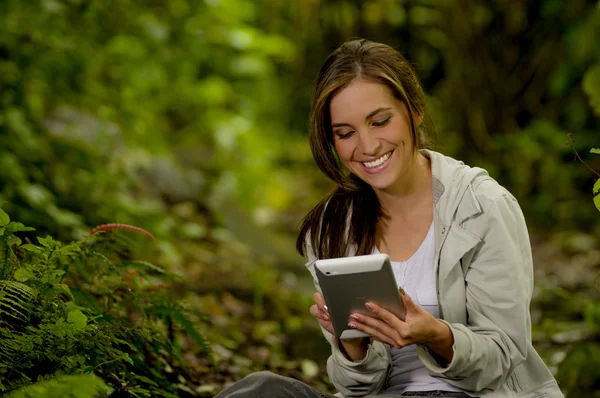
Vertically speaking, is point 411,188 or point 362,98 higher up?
point 362,98

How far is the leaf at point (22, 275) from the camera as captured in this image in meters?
2.57

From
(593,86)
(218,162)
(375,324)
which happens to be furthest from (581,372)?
(218,162)

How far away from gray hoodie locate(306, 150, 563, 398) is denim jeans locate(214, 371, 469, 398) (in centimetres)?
10

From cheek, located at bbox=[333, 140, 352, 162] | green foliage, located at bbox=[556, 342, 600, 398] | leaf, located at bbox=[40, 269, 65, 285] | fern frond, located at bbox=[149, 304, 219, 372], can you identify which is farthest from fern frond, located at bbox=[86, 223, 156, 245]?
green foliage, located at bbox=[556, 342, 600, 398]

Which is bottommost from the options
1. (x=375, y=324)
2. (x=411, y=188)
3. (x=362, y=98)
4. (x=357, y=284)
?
(x=375, y=324)

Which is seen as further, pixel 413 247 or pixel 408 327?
pixel 413 247

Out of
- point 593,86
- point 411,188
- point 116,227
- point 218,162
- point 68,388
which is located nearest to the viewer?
point 68,388

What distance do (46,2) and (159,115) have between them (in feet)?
7.48

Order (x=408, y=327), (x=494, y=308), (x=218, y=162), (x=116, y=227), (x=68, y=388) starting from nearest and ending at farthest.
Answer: (x=68, y=388), (x=408, y=327), (x=494, y=308), (x=116, y=227), (x=218, y=162)

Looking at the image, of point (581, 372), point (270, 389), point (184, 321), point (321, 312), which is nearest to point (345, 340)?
point (321, 312)

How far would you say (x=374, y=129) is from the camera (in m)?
2.58

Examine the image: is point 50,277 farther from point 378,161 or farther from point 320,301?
point 378,161

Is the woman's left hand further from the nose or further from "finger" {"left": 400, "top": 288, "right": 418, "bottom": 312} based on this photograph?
the nose

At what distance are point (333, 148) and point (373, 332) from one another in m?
0.69
